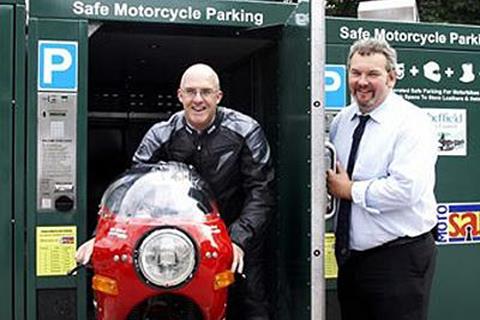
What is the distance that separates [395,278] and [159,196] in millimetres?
1013

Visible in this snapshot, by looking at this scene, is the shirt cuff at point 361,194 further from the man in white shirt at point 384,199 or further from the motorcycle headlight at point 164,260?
the motorcycle headlight at point 164,260

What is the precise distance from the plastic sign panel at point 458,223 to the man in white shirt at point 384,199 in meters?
0.73

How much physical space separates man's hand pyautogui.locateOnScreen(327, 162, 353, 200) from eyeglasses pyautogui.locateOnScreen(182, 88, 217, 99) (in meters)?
0.57

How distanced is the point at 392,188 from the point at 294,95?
0.66 m

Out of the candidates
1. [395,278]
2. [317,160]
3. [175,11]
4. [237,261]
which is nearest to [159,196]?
[237,261]

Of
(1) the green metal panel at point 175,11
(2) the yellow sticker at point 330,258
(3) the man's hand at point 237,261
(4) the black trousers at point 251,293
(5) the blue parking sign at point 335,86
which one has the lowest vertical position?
(4) the black trousers at point 251,293

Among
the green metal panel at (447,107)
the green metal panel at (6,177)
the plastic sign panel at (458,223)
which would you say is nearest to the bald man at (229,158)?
the green metal panel at (6,177)

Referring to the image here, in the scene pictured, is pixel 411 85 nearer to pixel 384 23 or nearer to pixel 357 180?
pixel 384 23

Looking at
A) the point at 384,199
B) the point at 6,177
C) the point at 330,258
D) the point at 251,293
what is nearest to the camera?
the point at 384,199

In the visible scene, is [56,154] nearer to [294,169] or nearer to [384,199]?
[294,169]

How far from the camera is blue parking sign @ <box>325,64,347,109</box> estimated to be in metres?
3.67

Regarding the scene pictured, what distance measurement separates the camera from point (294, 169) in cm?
329

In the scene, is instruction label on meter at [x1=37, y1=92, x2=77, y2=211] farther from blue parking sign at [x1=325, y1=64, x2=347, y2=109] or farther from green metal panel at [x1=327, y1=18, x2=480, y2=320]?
green metal panel at [x1=327, y1=18, x2=480, y2=320]

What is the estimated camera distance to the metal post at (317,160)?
289 centimetres
